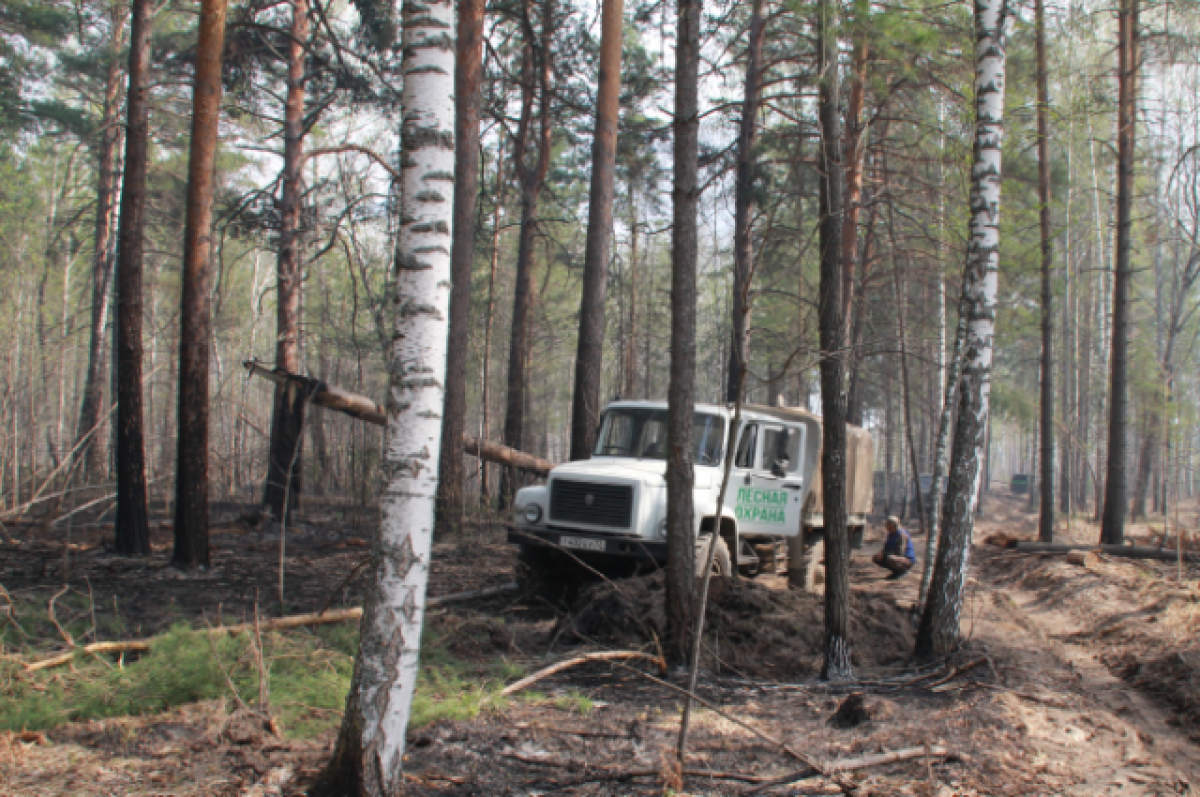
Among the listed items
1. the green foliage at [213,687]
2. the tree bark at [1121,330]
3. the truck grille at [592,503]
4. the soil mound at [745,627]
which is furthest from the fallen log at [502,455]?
the tree bark at [1121,330]

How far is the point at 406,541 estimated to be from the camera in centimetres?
366

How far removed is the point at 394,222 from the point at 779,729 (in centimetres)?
1283

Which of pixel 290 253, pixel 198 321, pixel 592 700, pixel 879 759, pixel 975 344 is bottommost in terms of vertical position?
pixel 592 700

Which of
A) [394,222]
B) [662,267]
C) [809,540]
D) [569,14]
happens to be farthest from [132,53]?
[662,267]

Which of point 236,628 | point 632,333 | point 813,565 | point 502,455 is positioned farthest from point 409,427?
point 632,333

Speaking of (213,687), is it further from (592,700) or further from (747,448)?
(747,448)

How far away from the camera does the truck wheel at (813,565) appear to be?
11141 millimetres

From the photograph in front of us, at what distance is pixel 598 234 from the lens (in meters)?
13.8

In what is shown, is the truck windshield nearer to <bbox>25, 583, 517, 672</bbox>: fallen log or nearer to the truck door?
the truck door

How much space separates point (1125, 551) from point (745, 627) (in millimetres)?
9437

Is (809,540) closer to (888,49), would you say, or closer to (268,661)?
(888,49)

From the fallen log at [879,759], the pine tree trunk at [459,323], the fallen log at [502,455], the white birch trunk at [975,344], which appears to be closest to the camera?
the fallen log at [879,759]

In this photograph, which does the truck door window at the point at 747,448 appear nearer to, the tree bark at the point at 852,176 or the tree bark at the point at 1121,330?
the tree bark at the point at 852,176

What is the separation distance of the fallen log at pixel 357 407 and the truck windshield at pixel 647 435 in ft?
9.46
